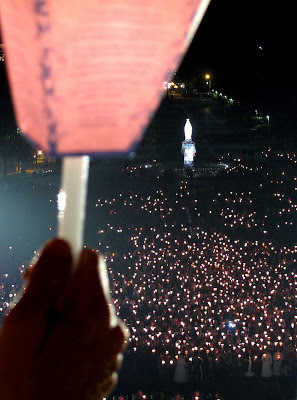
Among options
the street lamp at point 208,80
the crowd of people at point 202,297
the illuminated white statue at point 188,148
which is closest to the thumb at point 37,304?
the crowd of people at point 202,297

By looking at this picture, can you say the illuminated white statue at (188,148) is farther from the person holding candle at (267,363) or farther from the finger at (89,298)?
the finger at (89,298)

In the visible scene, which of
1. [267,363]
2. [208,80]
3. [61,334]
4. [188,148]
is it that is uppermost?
[208,80]

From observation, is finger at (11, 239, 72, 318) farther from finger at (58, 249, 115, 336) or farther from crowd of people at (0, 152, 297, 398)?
crowd of people at (0, 152, 297, 398)

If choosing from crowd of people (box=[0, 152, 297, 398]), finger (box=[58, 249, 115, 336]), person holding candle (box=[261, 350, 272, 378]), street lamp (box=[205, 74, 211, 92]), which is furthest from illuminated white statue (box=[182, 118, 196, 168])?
street lamp (box=[205, 74, 211, 92])

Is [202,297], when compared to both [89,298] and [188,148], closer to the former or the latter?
[89,298]

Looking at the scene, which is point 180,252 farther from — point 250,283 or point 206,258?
point 250,283

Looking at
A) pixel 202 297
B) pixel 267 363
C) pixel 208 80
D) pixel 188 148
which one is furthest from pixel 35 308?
pixel 208 80
